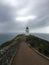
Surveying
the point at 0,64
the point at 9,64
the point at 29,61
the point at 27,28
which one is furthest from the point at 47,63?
the point at 27,28

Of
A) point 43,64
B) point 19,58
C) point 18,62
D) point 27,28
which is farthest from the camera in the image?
point 27,28

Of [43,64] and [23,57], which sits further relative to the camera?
[23,57]

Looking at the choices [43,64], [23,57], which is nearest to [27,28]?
[23,57]

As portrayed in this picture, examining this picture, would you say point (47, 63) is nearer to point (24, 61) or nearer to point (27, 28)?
point (24, 61)

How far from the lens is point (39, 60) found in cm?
2158

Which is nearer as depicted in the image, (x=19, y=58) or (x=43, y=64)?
(x=43, y=64)

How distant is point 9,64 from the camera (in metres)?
20.8

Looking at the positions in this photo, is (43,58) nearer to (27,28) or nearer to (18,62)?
(18,62)

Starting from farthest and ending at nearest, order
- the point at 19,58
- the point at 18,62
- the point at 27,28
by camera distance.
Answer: the point at 27,28
the point at 19,58
the point at 18,62

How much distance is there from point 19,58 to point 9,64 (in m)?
2.68

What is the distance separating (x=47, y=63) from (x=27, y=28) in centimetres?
4500

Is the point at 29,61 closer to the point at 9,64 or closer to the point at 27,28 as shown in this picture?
the point at 9,64

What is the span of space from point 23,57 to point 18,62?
2686 millimetres

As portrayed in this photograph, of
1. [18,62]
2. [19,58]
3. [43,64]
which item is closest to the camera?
[43,64]
